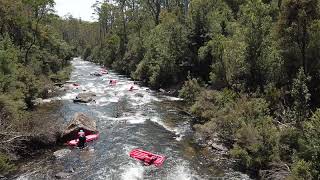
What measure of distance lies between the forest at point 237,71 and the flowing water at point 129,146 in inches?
90.8

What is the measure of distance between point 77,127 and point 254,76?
14.8m

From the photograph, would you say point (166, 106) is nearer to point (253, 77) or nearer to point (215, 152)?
point (253, 77)

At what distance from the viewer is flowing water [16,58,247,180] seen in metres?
20.3

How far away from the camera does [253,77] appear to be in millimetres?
30453

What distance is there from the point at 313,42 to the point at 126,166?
15.9 metres

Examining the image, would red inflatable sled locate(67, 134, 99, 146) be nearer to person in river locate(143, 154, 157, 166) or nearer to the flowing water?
the flowing water

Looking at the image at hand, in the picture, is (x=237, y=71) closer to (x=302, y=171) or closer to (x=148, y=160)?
(x=148, y=160)

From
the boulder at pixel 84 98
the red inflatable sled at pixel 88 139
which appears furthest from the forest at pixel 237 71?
the boulder at pixel 84 98

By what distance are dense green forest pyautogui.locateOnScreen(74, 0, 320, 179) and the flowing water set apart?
2.34 meters

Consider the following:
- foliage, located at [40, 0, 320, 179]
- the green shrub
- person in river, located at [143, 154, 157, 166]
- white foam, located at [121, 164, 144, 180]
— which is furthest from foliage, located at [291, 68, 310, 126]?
white foam, located at [121, 164, 144, 180]

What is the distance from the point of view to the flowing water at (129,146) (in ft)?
66.5

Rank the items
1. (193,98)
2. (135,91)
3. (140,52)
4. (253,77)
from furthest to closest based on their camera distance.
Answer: (140,52), (135,91), (193,98), (253,77)

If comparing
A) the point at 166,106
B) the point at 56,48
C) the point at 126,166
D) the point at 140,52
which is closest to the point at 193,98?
the point at 166,106

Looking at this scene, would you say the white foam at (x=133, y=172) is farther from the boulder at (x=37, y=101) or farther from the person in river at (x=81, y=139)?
the boulder at (x=37, y=101)
